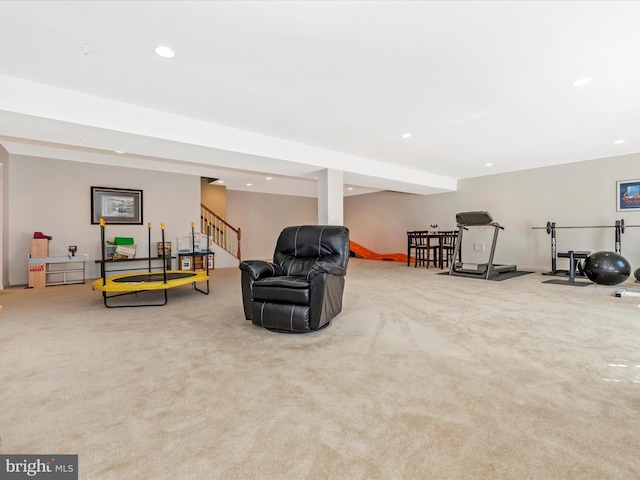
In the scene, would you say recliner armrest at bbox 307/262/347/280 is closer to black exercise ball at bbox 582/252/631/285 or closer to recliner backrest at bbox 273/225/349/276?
recliner backrest at bbox 273/225/349/276

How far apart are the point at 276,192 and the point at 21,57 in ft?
27.6

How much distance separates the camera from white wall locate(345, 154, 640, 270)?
6332mm

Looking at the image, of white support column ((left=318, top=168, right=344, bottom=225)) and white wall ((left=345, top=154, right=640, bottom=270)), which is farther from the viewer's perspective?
white wall ((left=345, top=154, right=640, bottom=270))

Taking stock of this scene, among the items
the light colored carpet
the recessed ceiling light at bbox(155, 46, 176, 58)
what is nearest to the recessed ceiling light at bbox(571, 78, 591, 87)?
the light colored carpet

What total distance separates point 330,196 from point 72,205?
5.15 metres

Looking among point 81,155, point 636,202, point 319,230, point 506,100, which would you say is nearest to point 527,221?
point 636,202

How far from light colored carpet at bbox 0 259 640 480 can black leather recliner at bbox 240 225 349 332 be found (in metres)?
0.14

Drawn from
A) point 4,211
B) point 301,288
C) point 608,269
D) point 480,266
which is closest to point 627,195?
point 608,269

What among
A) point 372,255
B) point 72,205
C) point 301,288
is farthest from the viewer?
point 372,255

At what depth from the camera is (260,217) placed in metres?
10.9

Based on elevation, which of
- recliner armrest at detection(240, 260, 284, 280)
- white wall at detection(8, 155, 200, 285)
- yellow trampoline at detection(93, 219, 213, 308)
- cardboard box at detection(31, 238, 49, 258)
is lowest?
yellow trampoline at detection(93, 219, 213, 308)

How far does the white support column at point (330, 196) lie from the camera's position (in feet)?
19.4

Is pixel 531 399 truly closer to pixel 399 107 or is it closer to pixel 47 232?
pixel 399 107

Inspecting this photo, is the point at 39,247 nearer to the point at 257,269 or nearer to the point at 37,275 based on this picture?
the point at 37,275
